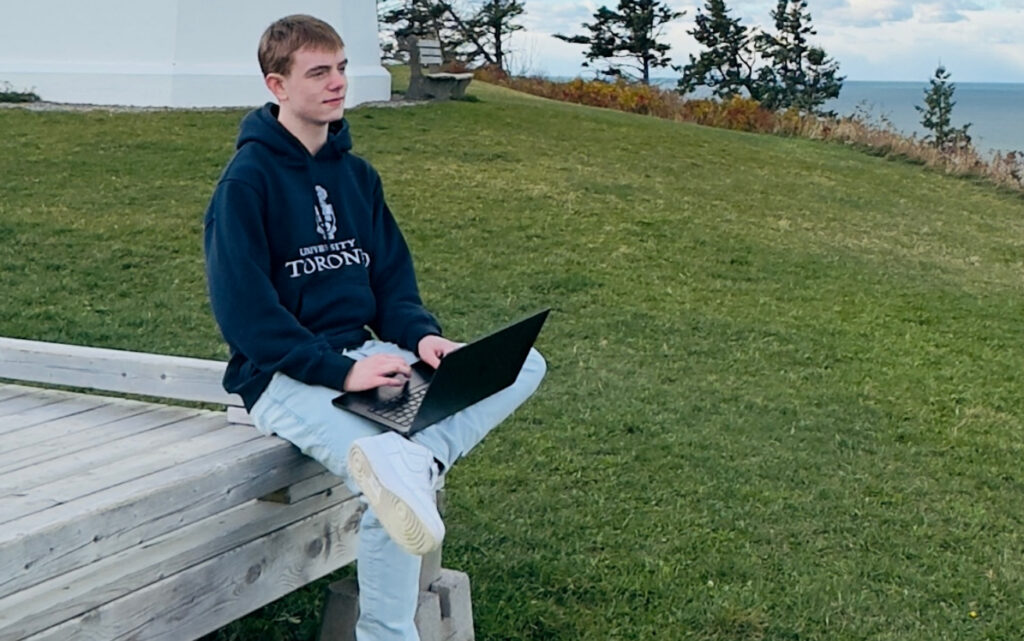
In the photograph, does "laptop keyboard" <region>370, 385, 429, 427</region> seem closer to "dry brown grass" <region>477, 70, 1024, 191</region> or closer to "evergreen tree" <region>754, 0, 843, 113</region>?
"dry brown grass" <region>477, 70, 1024, 191</region>

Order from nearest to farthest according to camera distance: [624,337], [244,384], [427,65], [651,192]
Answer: [244,384] → [624,337] → [651,192] → [427,65]

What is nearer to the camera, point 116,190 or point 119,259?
point 119,259

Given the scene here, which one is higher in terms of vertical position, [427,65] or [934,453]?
[427,65]

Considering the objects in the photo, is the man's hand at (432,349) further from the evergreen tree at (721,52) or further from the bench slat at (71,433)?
the evergreen tree at (721,52)

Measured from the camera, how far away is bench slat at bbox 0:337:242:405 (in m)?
3.63

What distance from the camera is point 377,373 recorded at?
10.3 ft

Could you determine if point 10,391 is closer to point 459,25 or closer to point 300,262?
point 300,262

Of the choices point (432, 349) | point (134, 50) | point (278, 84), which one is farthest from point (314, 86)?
point (134, 50)

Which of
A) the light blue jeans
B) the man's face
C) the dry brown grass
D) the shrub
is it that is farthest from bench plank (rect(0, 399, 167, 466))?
the dry brown grass

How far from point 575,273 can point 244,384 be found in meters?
5.54

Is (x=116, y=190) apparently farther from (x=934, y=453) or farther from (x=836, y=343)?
(x=934, y=453)

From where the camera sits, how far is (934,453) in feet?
18.3

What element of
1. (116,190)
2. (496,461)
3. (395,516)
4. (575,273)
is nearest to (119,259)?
(116,190)

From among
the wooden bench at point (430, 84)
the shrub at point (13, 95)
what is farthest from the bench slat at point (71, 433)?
the wooden bench at point (430, 84)
